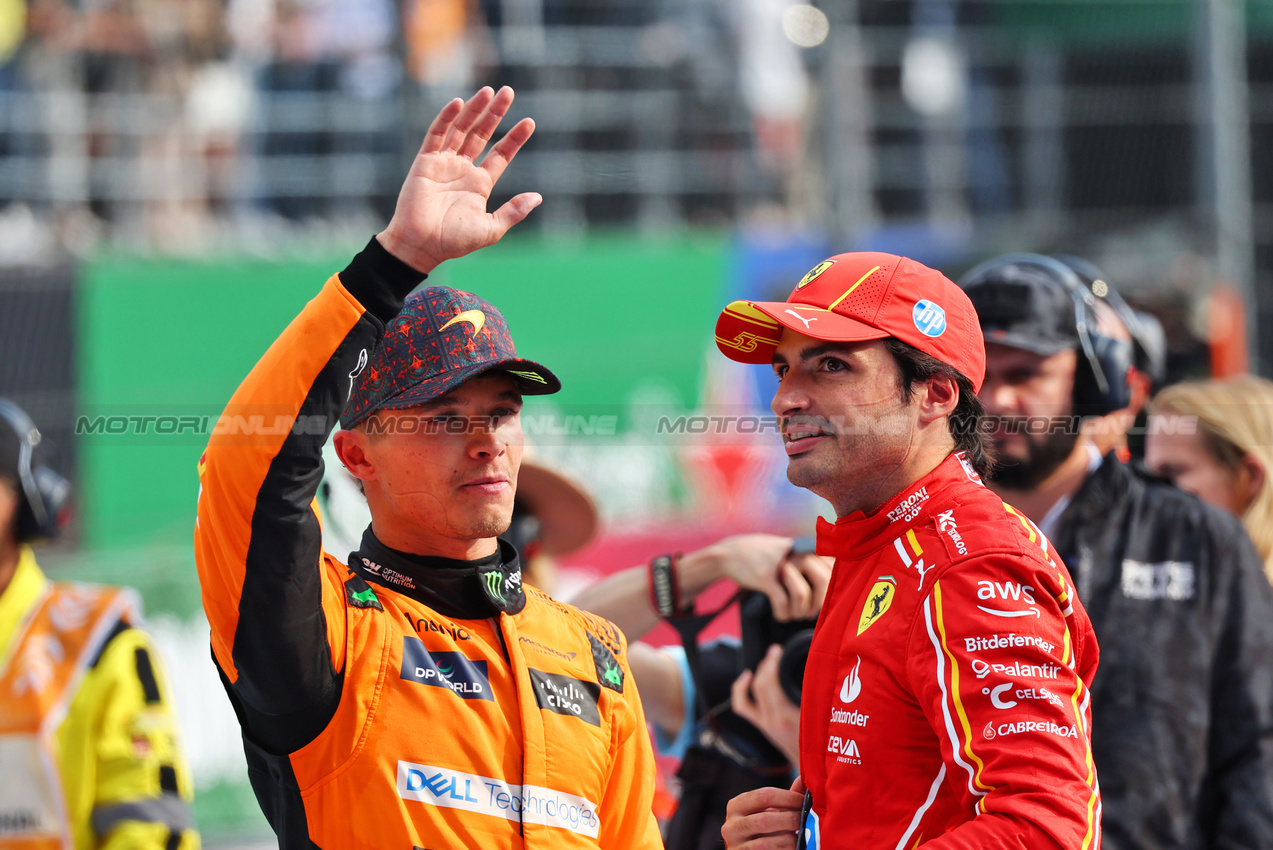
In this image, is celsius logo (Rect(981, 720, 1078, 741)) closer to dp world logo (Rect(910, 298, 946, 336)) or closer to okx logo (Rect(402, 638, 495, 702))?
dp world logo (Rect(910, 298, 946, 336))

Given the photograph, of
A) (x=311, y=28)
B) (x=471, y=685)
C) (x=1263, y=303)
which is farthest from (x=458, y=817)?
(x=1263, y=303)

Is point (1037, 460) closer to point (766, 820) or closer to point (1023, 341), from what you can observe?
point (1023, 341)

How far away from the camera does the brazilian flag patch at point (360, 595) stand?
231 centimetres

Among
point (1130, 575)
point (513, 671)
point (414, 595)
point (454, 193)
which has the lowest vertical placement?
point (1130, 575)

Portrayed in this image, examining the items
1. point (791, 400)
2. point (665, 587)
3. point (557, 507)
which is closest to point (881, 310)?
point (791, 400)

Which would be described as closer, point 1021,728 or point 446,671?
point 1021,728

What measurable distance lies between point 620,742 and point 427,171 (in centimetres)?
111

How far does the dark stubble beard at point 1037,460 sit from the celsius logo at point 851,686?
1519mm

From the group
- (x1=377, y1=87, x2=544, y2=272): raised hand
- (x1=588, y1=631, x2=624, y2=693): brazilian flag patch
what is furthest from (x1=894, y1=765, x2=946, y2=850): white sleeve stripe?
(x1=377, y1=87, x2=544, y2=272): raised hand

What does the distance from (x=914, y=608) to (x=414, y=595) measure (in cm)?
91

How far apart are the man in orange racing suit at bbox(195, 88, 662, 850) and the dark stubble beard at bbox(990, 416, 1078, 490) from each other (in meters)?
1.35

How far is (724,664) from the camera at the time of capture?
345 centimetres

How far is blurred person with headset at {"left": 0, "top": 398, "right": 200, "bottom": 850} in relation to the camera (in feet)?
10.6

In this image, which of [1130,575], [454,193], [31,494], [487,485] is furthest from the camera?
[31,494]
